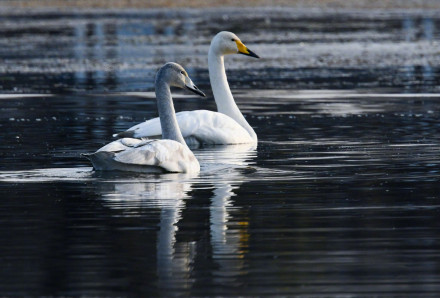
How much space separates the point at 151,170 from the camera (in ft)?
37.9

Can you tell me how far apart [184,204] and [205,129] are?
5.06 m

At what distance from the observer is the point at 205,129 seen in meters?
14.7

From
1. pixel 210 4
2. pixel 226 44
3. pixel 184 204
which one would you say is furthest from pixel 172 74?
pixel 210 4

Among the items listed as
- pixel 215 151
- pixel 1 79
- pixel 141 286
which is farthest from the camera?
pixel 1 79

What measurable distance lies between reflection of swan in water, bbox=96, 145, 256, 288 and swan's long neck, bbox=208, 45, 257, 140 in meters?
2.00

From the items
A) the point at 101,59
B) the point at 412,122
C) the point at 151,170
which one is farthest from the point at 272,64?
the point at 151,170

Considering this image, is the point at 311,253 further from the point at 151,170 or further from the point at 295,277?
the point at 151,170

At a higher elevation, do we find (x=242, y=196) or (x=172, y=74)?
(x=172, y=74)

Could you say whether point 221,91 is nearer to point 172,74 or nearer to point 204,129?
point 204,129

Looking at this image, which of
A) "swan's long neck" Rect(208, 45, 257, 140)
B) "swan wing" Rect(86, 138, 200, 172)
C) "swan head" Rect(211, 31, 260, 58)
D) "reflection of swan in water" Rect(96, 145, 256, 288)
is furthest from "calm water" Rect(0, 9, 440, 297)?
"swan head" Rect(211, 31, 260, 58)

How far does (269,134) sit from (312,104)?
4.24m

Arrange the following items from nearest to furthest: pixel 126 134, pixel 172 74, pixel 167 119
Result: pixel 167 119 → pixel 172 74 → pixel 126 134

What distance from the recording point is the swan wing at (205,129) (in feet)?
48.0

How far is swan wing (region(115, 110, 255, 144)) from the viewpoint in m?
14.6
